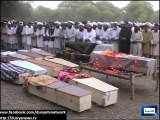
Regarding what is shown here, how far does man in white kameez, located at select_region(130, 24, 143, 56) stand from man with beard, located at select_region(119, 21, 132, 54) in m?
0.22

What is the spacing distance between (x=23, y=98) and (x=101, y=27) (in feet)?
25.8

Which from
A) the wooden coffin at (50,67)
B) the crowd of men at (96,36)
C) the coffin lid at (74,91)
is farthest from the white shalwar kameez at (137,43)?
the coffin lid at (74,91)

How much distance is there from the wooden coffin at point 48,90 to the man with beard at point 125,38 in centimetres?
697

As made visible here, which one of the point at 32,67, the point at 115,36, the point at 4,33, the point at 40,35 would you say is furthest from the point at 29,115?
the point at 4,33

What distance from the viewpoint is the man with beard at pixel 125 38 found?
577 inches

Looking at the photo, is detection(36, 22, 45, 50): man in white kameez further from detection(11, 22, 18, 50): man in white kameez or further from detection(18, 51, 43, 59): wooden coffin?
detection(18, 51, 43, 59): wooden coffin

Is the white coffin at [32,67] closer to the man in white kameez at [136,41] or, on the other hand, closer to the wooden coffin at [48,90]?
the wooden coffin at [48,90]

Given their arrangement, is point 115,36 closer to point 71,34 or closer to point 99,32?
point 99,32

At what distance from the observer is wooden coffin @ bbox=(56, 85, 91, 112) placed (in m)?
7.29

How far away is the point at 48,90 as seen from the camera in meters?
8.13

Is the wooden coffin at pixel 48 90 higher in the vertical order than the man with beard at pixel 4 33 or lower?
lower

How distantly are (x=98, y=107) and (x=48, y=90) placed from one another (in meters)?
1.27

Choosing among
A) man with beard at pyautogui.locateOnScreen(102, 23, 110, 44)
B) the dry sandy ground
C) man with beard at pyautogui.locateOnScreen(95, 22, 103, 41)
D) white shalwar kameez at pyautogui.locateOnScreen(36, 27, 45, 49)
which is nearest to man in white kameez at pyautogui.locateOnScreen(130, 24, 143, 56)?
man with beard at pyautogui.locateOnScreen(102, 23, 110, 44)

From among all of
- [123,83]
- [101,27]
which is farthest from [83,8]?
[123,83]
